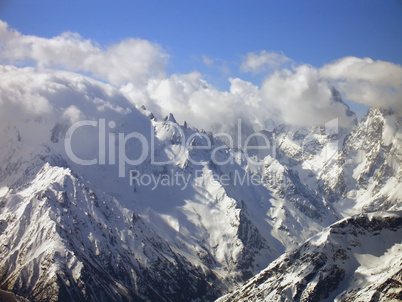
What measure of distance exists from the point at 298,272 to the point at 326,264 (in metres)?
12.0

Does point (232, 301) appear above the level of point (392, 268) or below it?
above

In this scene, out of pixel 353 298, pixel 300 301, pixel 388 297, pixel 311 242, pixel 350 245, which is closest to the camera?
pixel 388 297

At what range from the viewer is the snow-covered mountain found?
148875 millimetres

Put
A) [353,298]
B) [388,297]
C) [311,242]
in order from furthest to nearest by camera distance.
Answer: [311,242], [353,298], [388,297]

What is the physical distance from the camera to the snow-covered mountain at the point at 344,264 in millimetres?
148875

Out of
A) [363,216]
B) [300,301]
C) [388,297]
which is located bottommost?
[388,297]

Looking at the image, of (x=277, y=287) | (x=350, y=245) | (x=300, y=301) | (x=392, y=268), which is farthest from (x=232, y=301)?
(x=392, y=268)

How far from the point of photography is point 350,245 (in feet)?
536

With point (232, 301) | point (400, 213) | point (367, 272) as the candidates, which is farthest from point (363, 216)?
point (232, 301)

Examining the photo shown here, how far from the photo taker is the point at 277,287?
16750 centimetres

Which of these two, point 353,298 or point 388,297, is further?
point 353,298

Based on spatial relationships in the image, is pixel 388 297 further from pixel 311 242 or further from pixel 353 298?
pixel 311 242

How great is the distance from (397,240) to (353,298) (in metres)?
31.0

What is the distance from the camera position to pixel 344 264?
520 feet
